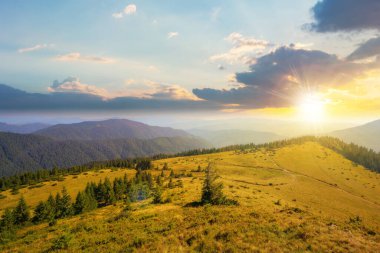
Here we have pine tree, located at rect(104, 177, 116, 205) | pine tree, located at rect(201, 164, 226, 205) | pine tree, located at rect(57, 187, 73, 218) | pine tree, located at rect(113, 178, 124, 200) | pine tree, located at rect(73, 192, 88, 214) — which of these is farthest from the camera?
pine tree, located at rect(113, 178, 124, 200)

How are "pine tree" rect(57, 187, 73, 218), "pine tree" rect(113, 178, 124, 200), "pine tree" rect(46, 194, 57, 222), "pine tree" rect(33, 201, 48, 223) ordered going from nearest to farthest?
"pine tree" rect(33, 201, 48, 223) < "pine tree" rect(46, 194, 57, 222) < "pine tree" rect(57, 187, 73, 218) < "pine tree" rect(113, 178, 124, 200)

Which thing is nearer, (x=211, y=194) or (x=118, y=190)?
(x=211, y=194)

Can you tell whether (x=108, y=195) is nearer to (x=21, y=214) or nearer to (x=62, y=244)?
(x=21, y=214)

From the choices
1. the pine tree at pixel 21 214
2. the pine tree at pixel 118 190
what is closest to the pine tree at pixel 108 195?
the pine tree at pixel 118 190

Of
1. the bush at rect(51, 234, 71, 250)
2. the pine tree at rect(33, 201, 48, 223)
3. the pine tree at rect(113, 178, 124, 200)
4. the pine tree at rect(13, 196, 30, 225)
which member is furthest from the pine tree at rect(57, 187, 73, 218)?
the bush at rect(51, 234, 71, 250)

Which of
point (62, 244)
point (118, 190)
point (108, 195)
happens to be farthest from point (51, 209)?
point (62, 244)

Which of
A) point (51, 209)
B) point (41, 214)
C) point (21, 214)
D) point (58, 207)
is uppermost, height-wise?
point (51, 209)

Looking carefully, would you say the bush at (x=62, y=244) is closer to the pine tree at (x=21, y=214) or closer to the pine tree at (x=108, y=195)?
the pine tree at (x=21, y=214)

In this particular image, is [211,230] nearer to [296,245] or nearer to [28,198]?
[296,245]

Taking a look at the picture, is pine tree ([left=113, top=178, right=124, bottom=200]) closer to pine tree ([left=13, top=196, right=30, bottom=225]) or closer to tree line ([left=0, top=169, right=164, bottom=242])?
tree line ([left=0, top=169, right=164, bottom=242])

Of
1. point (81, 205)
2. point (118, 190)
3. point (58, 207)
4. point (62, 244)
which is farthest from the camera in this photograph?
point (118, 190)

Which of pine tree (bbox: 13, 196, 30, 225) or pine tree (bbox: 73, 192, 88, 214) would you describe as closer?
pine tree (bbox: 13, 196, 30, 225)

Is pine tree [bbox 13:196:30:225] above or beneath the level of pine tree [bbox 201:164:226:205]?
beneath

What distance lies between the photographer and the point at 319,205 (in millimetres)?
79500
